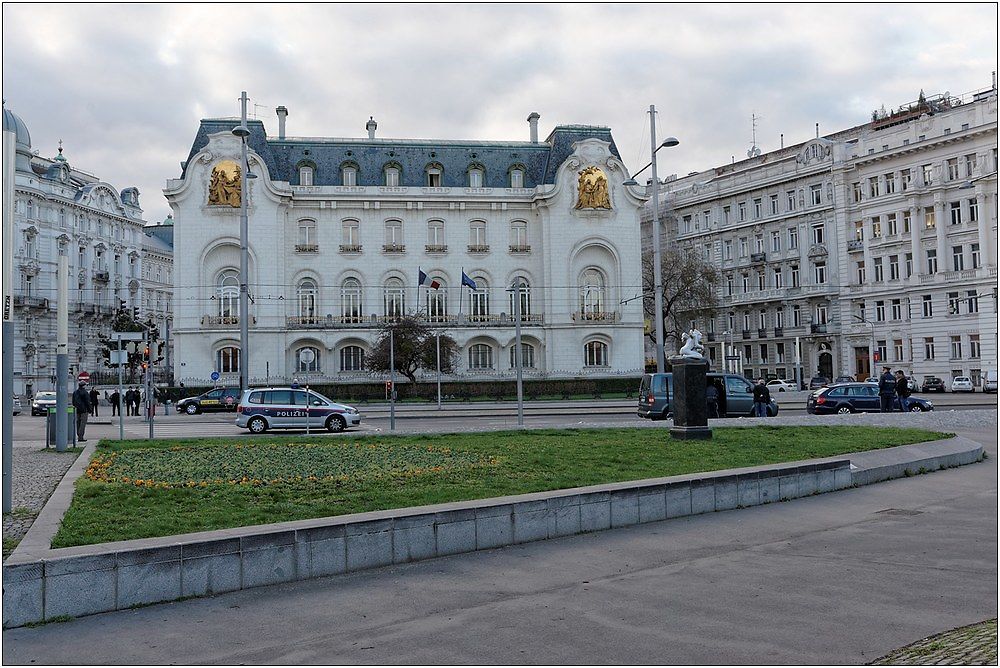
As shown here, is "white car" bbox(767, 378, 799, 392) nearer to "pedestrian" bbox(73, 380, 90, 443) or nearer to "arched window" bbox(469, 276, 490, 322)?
"arched window" bbox(469, 276, 490, 322)

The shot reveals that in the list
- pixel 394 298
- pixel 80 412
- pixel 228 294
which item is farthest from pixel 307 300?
pixel 80 412

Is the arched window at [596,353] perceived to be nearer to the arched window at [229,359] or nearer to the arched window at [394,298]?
the arched window at [394,298]

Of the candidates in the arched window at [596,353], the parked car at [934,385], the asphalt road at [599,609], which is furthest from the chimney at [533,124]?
the asphalt road at [599,609]

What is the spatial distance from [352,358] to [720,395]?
3993 centimetres

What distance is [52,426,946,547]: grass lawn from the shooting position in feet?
33.4

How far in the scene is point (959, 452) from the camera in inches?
712

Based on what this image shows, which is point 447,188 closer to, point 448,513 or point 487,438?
point 487,438

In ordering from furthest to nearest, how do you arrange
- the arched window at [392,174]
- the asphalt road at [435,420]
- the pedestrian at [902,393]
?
the arched window at [392,174], the pedestrian at [902,393], the asphalt road at [435,420]

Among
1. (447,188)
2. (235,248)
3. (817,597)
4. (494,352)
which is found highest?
(447,188)

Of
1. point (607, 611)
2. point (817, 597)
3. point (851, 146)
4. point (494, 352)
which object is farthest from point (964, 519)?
point (851, 146)

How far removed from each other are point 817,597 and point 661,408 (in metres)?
23.2

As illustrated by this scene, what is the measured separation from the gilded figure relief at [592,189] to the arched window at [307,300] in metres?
20.2

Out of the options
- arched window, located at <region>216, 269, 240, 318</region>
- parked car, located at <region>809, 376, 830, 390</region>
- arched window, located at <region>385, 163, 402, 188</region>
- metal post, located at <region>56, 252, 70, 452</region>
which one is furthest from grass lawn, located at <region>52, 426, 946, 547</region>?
arched window, located at <region>385, 163, 402, 188</region>

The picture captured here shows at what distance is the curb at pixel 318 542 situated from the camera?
741cm
